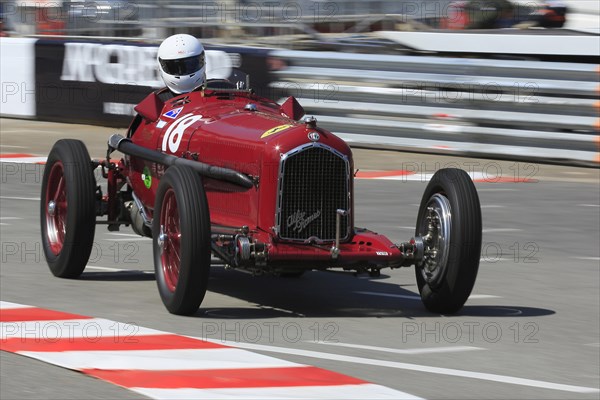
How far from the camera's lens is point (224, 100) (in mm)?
9195

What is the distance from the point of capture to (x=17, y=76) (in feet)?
71.7

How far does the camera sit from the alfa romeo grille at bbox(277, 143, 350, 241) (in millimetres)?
7848

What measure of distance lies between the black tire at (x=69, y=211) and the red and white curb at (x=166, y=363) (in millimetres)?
1414

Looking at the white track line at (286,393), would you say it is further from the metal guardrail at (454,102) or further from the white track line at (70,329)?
the metal guardrail at (454,102)

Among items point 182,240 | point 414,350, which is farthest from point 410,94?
point 414,350

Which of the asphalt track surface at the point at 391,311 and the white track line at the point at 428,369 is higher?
the white track line at the point at 428,369

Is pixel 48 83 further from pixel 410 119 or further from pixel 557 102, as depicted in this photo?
pixel 557 102

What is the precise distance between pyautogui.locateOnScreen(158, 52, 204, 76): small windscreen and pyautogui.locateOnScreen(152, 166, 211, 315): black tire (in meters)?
1.79

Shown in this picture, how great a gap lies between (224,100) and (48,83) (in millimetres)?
12878

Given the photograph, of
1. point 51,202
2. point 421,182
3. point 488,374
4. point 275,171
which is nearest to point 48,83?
point 421,182

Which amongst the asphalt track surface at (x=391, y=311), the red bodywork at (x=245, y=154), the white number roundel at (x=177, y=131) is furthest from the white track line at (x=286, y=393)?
the white number roundel at (x=177, y=131)

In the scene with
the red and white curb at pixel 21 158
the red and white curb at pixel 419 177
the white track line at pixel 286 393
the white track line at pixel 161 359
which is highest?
the white track line at pixel 286 393

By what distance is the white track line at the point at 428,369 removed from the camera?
6340 mm

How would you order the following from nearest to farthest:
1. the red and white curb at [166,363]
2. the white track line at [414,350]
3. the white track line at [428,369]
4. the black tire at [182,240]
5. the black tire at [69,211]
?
the red and white curb at [166,363]
the white track line at [428,369]
the white track line at [414,350]
the black tire at [182,240]
the black tire at [69,211]
